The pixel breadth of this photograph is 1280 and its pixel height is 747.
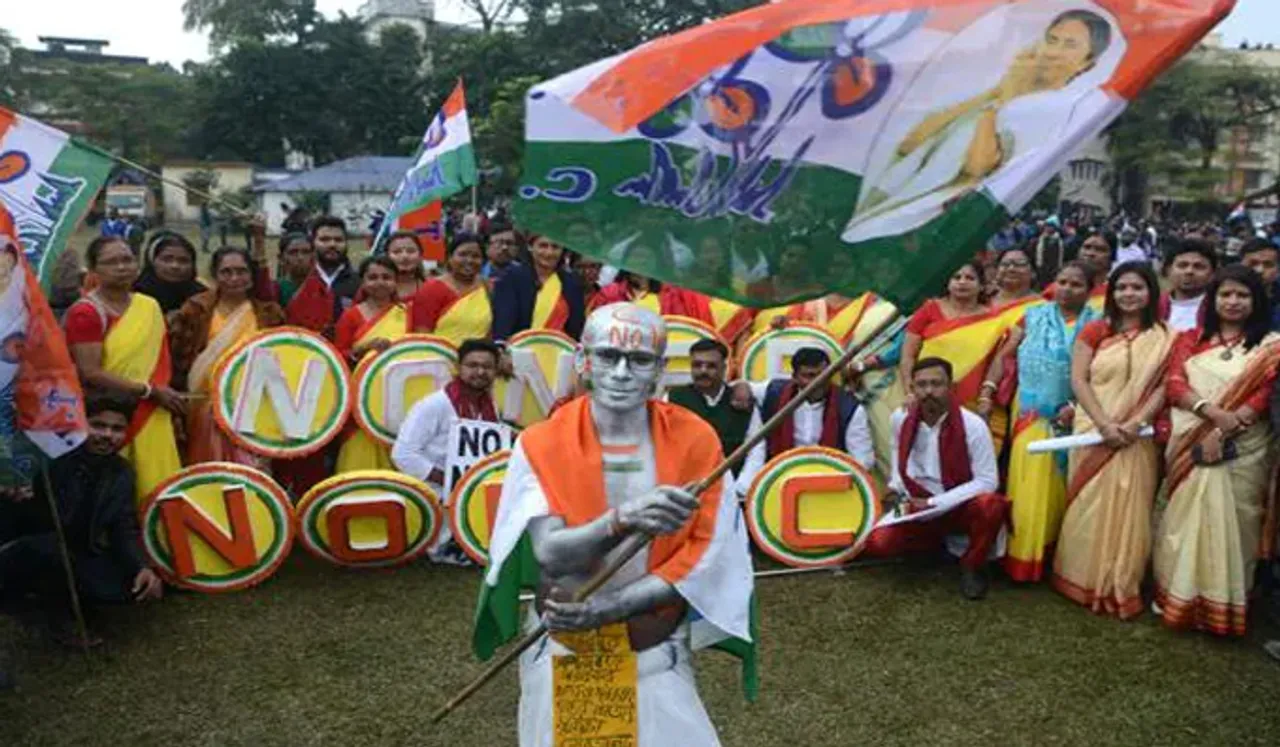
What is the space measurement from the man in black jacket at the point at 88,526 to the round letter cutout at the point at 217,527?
26 cm

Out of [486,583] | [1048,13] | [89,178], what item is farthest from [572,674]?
[89,178]

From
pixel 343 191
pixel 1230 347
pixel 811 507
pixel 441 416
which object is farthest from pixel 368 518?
pixel 343 191

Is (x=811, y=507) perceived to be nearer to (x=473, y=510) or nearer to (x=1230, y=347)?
(x=473, y=510)

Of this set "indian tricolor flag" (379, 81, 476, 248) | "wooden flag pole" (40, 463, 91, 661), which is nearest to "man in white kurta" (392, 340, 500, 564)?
"wooden flag pole" (40, 463, 91, 661)

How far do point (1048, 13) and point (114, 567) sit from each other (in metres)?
4.13

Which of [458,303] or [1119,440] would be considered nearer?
[1119,440]

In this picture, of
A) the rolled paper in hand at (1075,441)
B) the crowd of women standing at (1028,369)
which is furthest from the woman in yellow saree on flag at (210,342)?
the rolled paper in hand at (1075,441)

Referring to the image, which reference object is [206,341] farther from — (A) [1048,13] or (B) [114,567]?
(A) [1048,13]

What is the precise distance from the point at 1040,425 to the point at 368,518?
3.26m

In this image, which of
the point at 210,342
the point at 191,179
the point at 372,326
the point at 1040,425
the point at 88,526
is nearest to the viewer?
the point at 88,526

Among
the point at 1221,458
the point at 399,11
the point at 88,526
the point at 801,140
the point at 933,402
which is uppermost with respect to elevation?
the point at 399,11

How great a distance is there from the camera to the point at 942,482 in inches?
214

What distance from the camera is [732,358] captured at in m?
6.86

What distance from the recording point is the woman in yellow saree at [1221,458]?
461cm
